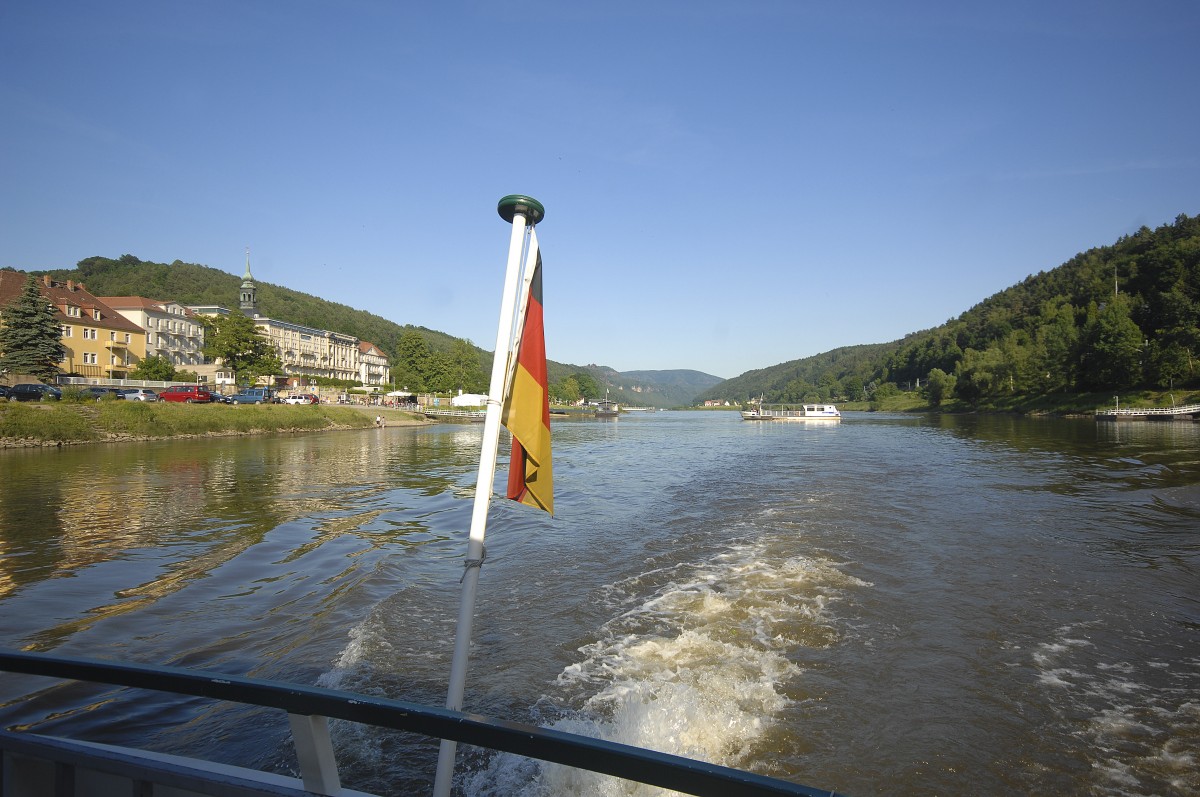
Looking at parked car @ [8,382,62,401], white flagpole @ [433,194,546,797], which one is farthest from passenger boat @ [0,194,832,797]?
parked car @ [8,382,62,401]

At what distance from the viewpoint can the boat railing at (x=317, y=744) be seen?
1613mm

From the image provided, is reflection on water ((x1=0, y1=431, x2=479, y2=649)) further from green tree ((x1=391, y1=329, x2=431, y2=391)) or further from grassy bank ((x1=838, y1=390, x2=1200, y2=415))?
green tree ((x1=391, y1=329, x2=431, y2=391))

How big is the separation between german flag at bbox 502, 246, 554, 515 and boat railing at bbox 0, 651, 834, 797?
1.31 meters

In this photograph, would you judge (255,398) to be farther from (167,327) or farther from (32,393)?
(167,327)

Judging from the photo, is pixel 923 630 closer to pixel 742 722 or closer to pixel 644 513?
pixel 742 722

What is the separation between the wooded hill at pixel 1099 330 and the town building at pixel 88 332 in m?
127

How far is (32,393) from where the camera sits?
4397 cm

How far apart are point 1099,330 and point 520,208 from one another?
116 meters

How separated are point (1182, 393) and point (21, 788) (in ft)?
342

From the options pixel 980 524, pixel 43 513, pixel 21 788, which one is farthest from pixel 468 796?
pixel 43 513

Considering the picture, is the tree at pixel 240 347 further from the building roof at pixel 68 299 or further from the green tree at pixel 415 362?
the green tree at pixel 415 362

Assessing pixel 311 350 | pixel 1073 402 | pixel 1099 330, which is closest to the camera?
pixel 1073 402

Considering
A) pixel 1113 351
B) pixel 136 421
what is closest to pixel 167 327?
pixel 136 421

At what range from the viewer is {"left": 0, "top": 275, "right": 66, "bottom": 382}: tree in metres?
51.7
